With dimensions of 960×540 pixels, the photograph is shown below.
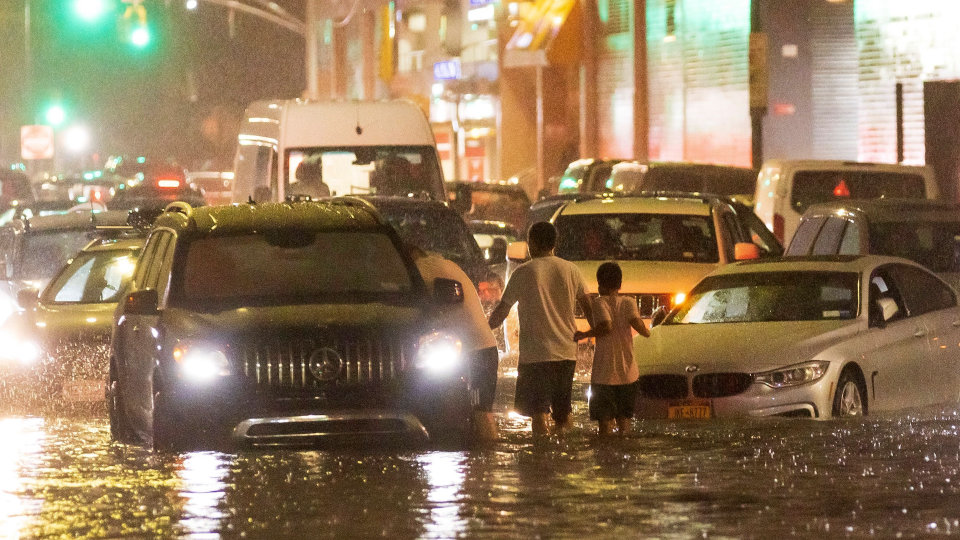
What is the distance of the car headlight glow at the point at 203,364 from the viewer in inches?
418

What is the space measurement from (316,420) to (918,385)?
5.16m

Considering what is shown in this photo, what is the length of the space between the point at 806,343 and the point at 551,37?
3638cm

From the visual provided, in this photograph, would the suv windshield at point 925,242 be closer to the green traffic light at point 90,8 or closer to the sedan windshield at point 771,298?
the sedan windshield at point 771,298

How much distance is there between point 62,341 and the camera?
49.2 ft

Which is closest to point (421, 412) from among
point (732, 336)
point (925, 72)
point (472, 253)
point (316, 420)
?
point (316, 420)

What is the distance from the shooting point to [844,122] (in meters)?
38.1

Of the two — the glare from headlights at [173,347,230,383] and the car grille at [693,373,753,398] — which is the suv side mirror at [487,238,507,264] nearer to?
the car grille at [693,373,753,398]

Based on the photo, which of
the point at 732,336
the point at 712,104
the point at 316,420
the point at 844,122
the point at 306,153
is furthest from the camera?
the point at 712,104

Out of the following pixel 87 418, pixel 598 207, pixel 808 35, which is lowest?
pixel 87 418

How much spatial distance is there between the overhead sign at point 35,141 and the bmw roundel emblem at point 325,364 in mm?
44194

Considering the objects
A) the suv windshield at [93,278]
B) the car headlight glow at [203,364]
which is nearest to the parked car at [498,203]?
the suv windshield at [93,278]

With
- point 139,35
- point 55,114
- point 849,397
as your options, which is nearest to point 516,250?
point 849,397

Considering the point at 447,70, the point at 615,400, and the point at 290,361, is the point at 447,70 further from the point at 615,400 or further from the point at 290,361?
the point at 290,361

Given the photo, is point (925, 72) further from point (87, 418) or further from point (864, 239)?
point (87, 418)
